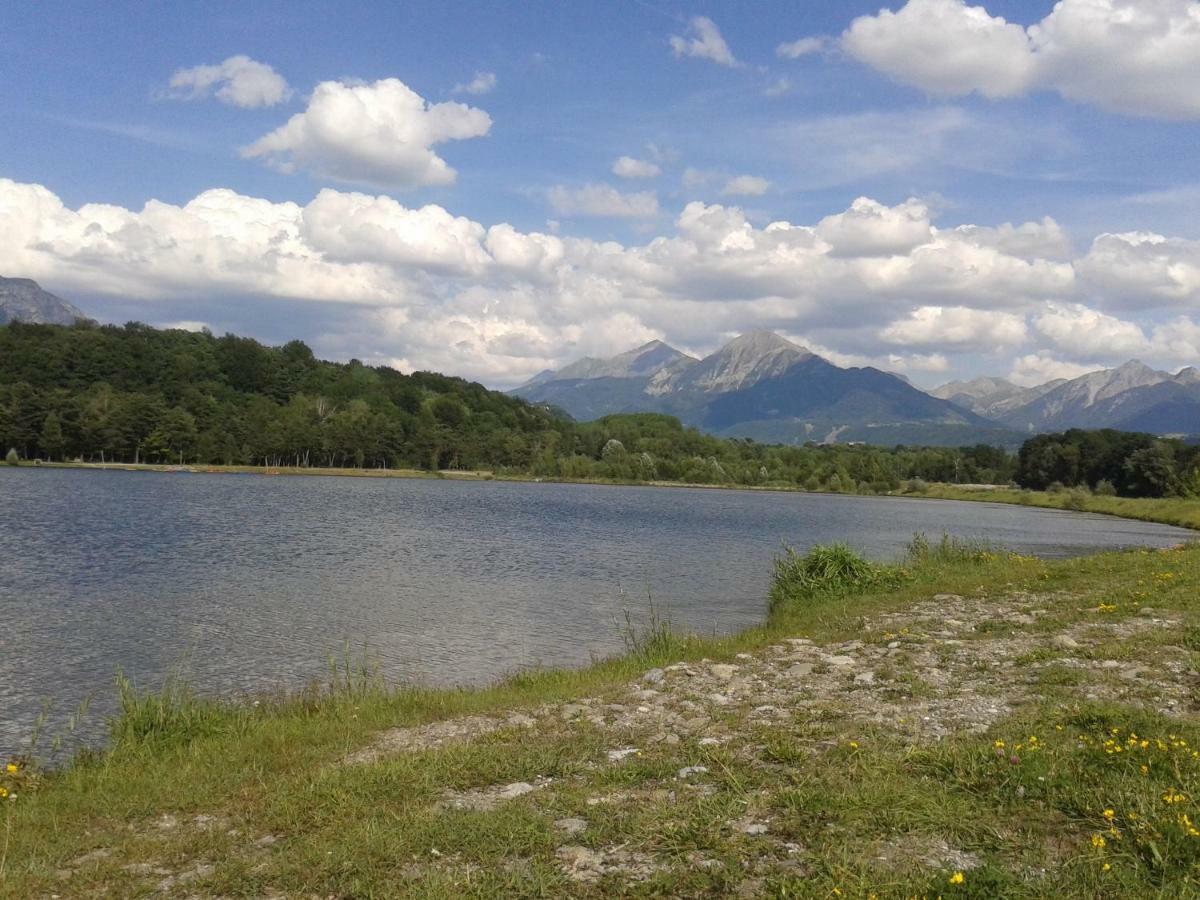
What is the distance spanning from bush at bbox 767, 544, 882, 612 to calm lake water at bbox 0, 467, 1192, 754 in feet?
5.26

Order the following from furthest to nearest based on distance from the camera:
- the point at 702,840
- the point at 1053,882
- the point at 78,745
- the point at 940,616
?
1. the point at 940,616
2. the point at 78,745
3. the point at 702,840
4. the point at 1053,882

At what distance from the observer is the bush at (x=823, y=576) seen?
3197cm

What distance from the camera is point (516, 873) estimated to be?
796cm

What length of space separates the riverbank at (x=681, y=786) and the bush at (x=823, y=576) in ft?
45.4

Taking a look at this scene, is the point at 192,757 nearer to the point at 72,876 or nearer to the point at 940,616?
the point at 72,876

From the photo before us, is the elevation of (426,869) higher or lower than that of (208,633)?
higher

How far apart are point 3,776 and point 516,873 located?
9614mm

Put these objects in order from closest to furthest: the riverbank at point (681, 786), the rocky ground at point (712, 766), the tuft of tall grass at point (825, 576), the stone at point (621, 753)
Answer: the riverbank at point (681, 786) < the rocky ground at point (712, 766) < the stone at point (621, 753) < the tuft of tall grass at point (825, 576)

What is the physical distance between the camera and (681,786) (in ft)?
33.4

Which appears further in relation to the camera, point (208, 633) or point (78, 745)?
point (208, 633)

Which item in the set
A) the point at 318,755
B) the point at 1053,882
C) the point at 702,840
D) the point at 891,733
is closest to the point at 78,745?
the point at 318,755

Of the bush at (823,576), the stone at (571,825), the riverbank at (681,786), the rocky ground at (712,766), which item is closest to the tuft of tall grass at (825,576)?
the bush at (823,576)

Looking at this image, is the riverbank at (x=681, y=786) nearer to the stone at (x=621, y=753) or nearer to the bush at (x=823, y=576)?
the stone at (x=621, y=753)

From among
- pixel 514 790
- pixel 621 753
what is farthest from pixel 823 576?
pixel 514 790
